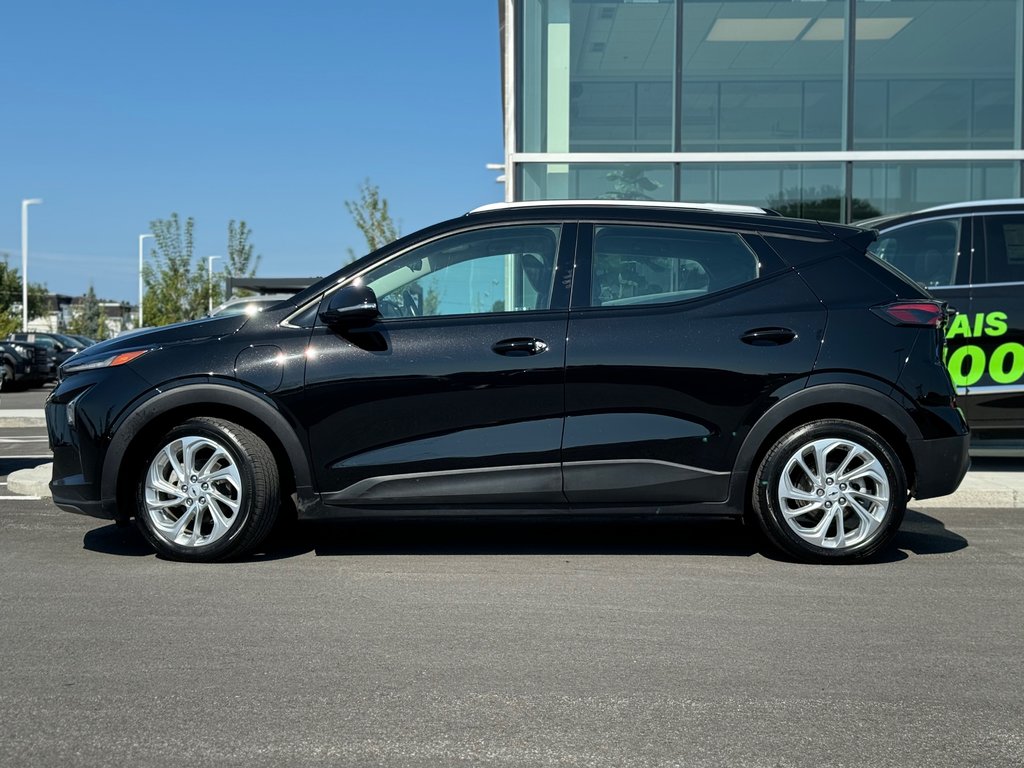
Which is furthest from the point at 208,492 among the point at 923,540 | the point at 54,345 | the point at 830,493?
the point at 54,345

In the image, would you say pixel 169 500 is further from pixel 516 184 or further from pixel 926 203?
pixel 926 203

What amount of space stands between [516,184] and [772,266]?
8844 millimetres

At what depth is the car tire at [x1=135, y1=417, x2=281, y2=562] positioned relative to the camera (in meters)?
5.39

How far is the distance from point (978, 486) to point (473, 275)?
401 centimetres

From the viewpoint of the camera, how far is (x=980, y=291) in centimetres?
832

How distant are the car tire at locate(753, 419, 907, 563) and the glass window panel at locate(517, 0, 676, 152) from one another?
30.2ft

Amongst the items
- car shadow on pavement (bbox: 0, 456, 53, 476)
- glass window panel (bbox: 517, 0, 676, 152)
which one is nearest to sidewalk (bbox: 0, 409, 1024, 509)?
car shadow on pavement (bbox: 0, 456, 53, 476)

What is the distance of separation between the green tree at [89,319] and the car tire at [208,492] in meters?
79.8

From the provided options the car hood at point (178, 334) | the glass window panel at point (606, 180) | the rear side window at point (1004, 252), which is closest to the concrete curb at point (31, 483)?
the car hood at point (178, 334)

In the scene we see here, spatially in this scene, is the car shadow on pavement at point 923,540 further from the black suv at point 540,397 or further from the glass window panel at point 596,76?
the glass window panel at point 596,76

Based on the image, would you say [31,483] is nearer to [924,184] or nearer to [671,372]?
[671,372]

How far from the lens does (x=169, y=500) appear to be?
5480 millimetres

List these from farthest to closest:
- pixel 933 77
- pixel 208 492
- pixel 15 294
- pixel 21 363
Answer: pixel 15 294 → pixel 21 363 → pixel 933 77 → pixel 208 492

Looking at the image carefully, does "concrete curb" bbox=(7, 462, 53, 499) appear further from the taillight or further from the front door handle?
the taillight
